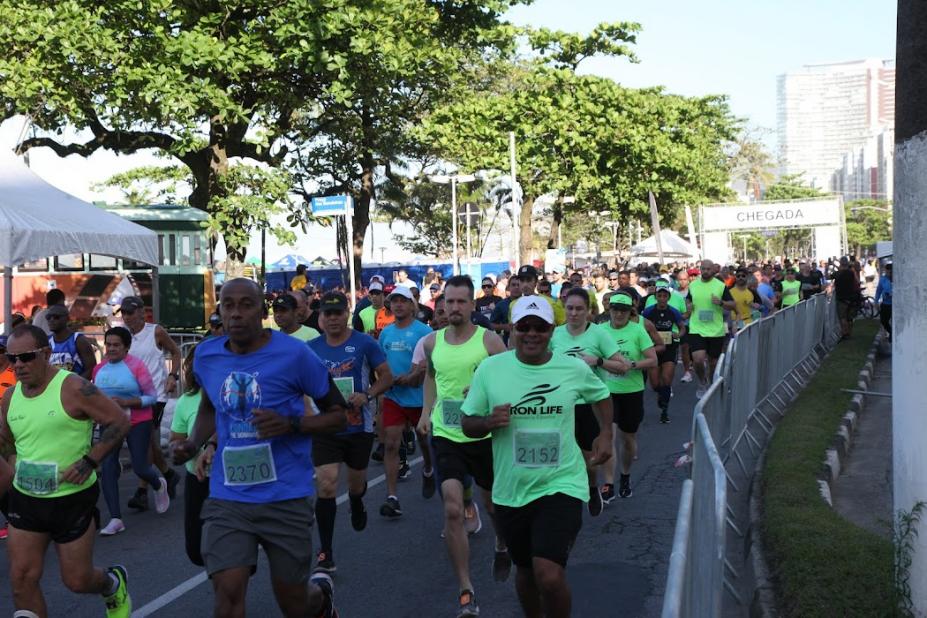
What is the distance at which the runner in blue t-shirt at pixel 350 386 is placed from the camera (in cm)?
761

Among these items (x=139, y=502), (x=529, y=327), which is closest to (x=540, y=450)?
(x=529, y=327)

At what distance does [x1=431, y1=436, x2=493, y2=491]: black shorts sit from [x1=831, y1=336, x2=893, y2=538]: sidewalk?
105 inches

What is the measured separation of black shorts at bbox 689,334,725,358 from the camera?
15945mm

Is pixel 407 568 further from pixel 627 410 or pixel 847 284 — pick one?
pixel 847 284

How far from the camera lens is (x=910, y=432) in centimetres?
567

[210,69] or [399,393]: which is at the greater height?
[210,69]

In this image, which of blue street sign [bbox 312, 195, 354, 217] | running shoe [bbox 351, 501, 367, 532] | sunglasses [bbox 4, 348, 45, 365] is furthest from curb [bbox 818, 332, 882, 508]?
blue street sign [bbox 312, 195, 354, 217]

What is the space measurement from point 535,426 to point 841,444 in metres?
7.10

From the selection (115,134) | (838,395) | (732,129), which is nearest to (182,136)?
(115,134)

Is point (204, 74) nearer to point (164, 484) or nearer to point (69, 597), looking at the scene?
point (164, 484)

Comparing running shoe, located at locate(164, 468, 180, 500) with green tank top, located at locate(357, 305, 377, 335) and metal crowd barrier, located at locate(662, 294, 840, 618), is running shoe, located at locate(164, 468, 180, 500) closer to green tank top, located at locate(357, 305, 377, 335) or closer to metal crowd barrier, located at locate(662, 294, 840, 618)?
green tank top, located at locate(357, 305, 377, 335)

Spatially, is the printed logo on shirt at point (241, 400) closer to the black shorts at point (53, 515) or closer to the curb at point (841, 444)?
the black shorts at point (53, 515)

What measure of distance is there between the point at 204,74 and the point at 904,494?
16105 millimetres

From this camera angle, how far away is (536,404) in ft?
17.2
